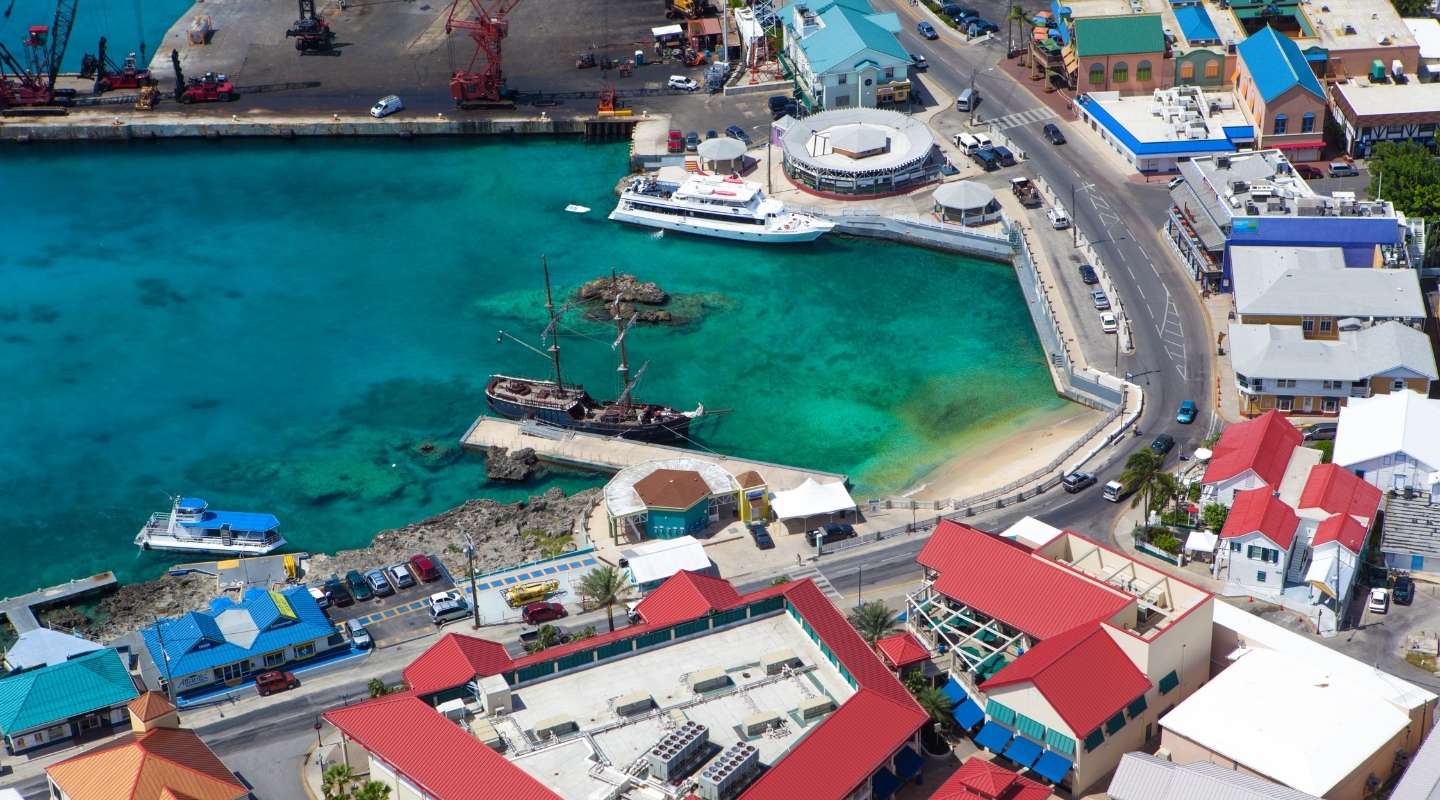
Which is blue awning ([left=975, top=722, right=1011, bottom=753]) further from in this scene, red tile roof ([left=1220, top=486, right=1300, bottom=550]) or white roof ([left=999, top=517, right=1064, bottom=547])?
red tile roof ([left=1220, top=486, right=1300, bottom=550])

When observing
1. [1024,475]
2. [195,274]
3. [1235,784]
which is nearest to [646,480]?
[1024,475]

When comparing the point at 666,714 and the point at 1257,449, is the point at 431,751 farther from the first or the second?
the point at 1257,449

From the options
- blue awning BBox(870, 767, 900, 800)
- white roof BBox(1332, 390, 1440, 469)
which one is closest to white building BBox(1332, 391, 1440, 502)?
white roof BBox(1332, 390, 1440, 469)

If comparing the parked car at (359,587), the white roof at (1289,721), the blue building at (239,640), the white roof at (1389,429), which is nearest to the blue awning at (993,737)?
the white roof at (1289,721)

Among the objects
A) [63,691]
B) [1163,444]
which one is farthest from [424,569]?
[1163,444]

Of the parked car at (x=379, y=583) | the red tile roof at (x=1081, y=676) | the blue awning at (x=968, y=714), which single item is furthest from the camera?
the parked car at (x=379, y=583)

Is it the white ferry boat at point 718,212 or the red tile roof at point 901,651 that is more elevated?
the white ferry boat at point 718,212

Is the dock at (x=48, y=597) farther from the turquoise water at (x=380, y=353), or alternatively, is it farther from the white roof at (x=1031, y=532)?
the white roof at (x=1031, y=532)
